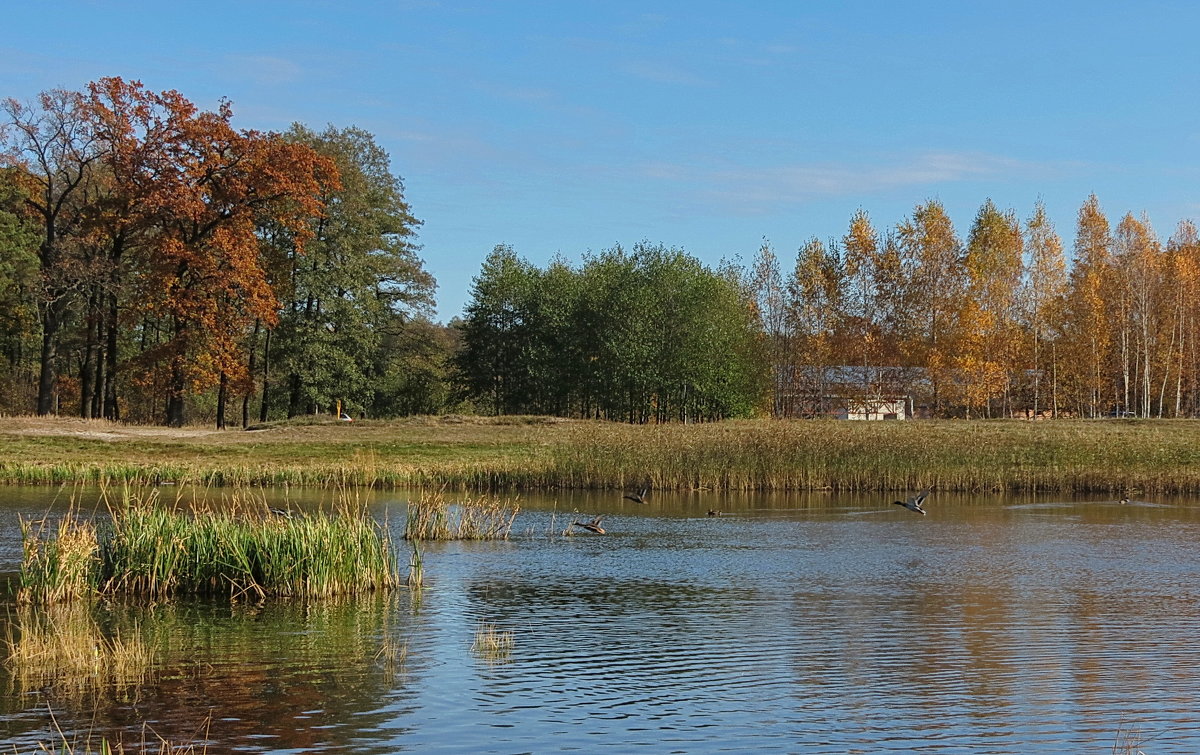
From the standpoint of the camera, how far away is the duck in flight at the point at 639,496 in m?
27.1

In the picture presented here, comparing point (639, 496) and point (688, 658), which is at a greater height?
point (639, 496)

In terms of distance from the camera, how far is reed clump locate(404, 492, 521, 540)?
19.8 metres

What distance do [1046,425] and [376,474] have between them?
24.0 metres

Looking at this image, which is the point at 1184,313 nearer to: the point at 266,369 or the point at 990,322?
the point at 990,322

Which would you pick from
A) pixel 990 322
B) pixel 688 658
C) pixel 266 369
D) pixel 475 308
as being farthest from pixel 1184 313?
pixel 688 658

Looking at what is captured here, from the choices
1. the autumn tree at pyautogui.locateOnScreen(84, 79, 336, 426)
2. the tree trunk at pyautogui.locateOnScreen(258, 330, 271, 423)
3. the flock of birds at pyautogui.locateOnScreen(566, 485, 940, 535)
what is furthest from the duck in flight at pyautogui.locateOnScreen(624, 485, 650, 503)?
the tree trunk at pyautogui.locateOnScreen(258, 330, 271, 423)

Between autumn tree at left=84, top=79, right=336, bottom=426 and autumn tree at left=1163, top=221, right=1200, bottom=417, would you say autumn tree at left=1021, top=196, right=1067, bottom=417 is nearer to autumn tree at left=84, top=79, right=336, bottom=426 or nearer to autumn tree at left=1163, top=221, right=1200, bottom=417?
autumn tree at left=1163, top=221, right=1200, bottom=417

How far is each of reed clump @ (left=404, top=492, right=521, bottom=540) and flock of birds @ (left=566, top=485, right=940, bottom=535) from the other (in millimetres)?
1450

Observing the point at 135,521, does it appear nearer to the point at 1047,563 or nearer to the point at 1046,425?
the point at 1047,563

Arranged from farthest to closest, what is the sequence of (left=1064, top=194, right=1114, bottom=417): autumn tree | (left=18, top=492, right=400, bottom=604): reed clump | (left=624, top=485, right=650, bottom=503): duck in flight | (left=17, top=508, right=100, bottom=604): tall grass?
(left=1064, top=194, right=1114, bottom=417): autumn tree < (left=624, top=485, right=650, bottom=503): duck in flight < (left=18, top=492, right=400, bottom=604): reed clump < (left=17, top=508, right=100, bottom=604): tall grass

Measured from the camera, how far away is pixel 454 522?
69.5ft

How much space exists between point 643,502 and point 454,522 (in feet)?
24.1

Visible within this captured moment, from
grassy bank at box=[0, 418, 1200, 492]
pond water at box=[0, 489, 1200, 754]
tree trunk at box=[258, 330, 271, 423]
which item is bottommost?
pond water at box=[0, 489, 1200, 754]

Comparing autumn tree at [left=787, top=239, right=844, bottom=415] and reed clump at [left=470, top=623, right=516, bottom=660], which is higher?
autumn tree at [left=787, top=239, right=844, bottom=415]
